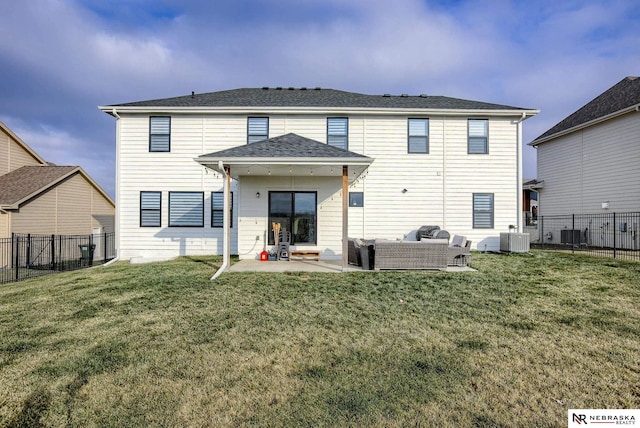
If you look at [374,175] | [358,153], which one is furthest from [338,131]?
[374,175]

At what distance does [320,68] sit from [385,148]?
1573 centimetres

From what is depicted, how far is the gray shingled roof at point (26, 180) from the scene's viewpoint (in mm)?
14727

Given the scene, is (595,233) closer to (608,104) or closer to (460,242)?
(608,104)

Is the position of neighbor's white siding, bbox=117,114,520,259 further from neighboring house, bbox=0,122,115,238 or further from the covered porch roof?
neighboring house, bbox=0,122,115,238

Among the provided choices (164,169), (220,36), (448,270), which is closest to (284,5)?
(220,36)

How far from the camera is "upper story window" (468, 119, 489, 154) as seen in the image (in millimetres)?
12562

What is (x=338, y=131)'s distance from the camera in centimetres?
1247

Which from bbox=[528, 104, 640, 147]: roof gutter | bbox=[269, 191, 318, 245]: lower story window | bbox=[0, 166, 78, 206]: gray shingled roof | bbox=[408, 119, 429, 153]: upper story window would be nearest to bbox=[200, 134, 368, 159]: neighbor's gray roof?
bbox=[269, 191, 318, 245]: lower story window

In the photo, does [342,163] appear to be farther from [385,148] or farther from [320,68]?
[320,68]

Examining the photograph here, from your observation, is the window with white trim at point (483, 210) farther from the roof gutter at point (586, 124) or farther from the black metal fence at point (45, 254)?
the black metal fence at point (45, 254)

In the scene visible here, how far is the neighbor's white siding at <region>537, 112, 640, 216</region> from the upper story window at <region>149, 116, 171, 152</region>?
64.9 ft

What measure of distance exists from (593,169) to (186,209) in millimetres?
19355

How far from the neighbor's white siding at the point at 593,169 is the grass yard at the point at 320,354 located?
9793mm

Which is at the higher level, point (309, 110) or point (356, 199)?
point (309, 110)
